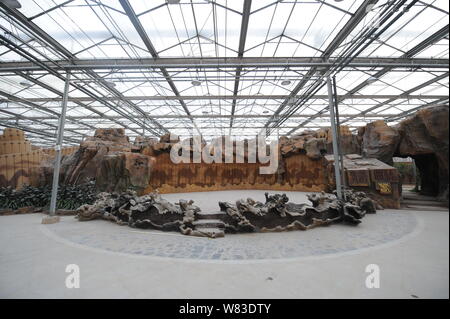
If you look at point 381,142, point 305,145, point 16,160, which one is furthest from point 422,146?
point 16,160

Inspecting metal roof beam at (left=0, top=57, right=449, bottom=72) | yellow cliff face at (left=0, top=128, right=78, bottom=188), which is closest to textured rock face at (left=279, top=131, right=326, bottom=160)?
metal roof beam at (left=0, top=57, right=449, bottom=72)

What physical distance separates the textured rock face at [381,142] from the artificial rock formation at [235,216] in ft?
17.6

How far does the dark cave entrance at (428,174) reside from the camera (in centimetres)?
873

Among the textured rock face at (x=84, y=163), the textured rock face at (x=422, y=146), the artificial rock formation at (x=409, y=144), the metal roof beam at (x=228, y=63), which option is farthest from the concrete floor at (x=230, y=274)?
the metal roof beam at (x=228, y=63)

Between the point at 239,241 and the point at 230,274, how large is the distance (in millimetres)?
1280

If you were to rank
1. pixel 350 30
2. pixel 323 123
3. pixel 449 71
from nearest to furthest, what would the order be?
pixel 449 71 < pixel 350 30 < pixel 323 123

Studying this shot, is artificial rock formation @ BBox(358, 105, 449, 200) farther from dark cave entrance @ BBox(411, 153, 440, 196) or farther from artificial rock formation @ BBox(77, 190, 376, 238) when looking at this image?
artificial rock formation @ BBox(77, 190, 376, 238)

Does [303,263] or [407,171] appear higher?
[407,171]

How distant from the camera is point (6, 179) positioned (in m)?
8.51

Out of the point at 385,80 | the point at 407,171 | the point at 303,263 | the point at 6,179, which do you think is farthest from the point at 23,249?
the point at 407,171

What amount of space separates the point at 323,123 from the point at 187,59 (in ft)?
52.6

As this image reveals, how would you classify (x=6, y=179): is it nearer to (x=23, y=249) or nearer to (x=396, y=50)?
(x=23, y=249)

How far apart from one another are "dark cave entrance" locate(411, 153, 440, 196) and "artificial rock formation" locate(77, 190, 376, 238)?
7238 mm

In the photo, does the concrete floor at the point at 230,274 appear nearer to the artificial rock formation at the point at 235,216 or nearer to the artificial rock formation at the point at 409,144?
the artificial rock formation at the point at 235,216
